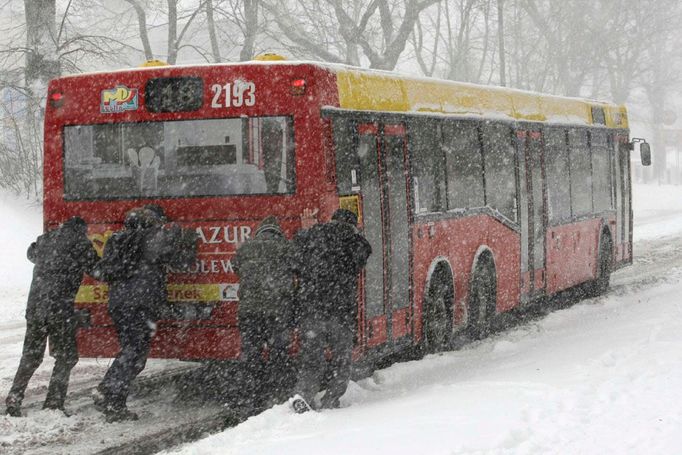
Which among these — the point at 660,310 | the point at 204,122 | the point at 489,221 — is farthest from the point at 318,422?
the point at 660,310

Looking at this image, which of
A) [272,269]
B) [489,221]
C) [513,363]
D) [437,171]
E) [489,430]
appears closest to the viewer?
[489,430]

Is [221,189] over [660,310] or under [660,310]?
over

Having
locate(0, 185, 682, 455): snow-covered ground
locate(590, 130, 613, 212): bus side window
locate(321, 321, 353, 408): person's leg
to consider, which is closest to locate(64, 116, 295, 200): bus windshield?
locate(321, 321, 353, 408): person's leg

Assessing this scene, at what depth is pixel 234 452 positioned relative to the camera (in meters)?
6.65

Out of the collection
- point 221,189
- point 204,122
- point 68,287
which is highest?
point 204,122

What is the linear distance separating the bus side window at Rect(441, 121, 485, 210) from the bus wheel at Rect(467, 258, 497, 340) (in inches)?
30.9

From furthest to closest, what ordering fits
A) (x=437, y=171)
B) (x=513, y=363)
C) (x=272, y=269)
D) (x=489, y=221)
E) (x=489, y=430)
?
(x=489, y=221), (x=437, y=171), (x=513, y=363), (x=272, y=269), (x=489, y=430)

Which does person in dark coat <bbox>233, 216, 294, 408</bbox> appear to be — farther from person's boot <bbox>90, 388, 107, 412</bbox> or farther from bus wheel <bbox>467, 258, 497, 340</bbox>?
bus wheel <bbox>467, 258, 497, 340</bbox>

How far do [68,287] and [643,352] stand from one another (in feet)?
16.2

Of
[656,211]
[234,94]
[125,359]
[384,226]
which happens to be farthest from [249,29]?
[656,211]

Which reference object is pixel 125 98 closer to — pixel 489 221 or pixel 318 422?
pixel 318 422

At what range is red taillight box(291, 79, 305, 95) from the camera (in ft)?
28.8

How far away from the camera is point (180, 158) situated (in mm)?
Answer: 9156

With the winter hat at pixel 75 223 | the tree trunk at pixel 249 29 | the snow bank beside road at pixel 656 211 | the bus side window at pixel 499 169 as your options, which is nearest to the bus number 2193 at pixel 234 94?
the winter hat at pixel 75 223
